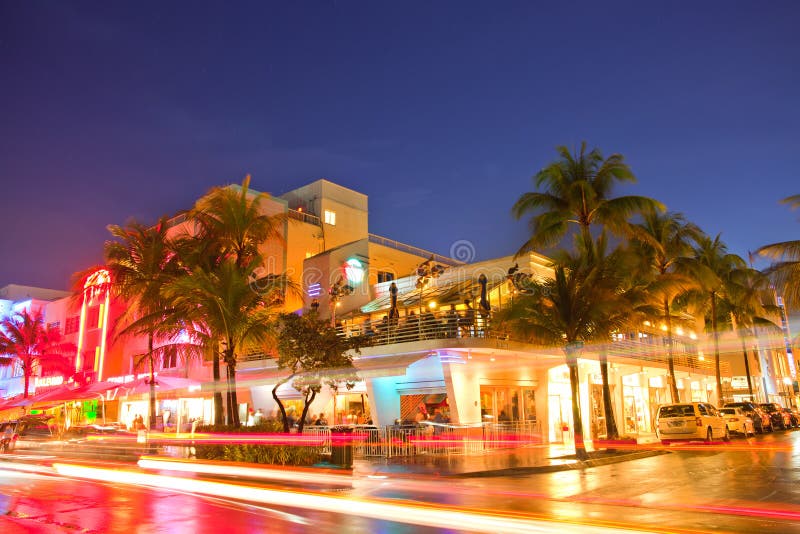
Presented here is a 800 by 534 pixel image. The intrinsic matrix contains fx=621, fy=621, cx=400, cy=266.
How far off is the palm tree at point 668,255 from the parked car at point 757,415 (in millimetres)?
3538

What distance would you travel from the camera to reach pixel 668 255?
3325 cm

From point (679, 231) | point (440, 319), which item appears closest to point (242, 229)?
point (440, 319)

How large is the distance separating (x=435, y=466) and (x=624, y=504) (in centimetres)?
788

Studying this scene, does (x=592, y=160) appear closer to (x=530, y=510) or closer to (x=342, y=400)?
(x=342, y=400)

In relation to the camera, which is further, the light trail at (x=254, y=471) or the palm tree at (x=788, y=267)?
the palm tree at (x=788, y=267)

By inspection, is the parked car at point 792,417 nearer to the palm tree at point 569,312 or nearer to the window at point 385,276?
the palm tree at point 569,312

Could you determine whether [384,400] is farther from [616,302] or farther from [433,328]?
[616,302]

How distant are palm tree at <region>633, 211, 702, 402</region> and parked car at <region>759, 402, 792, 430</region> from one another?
26.7ft

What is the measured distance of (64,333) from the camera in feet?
162

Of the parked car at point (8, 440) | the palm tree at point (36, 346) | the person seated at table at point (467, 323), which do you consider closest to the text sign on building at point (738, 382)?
the person seated at table at point (467, 323)

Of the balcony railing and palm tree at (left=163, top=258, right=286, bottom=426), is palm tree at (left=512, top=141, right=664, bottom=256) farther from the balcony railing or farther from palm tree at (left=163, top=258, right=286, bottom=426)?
palm tree at (left=163, top=258, right=286, bottom=426)

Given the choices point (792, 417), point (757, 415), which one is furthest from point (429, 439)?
point (792, 417)

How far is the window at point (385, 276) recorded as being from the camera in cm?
3803

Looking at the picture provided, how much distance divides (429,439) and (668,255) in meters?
19.3
